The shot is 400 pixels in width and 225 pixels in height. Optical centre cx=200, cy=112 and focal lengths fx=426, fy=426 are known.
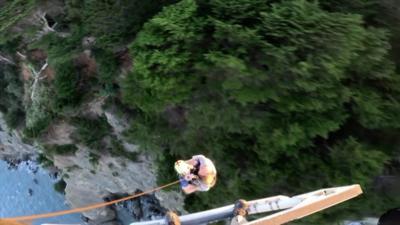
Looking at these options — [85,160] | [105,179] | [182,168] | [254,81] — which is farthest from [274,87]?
[105,179]

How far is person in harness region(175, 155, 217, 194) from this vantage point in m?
5.81

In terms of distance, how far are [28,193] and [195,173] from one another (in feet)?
41.2

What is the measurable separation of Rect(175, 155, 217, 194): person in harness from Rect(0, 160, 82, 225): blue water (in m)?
10.9

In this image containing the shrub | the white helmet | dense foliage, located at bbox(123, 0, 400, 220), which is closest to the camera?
the white helmet

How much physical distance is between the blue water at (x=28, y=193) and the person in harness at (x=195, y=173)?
35.6 feet

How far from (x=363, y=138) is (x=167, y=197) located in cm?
565

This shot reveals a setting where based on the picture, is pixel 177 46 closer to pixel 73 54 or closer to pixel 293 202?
pixel 73 54

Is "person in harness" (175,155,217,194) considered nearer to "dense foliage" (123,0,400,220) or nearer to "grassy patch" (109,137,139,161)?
"dense foliage" (123,0,400,220)

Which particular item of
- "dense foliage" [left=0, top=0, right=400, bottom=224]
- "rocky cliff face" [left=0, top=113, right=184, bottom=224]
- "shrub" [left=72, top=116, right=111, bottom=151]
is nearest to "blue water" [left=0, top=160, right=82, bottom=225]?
"rocky cliff face" [left=0, top=113, right=184, bottom=224]

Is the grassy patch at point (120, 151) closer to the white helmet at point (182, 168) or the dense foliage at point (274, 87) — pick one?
the dense foliage at point (274, 87)

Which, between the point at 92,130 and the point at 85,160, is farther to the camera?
the point at 85,160

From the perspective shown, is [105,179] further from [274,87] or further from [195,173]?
[195,173]

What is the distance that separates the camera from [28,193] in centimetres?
1638

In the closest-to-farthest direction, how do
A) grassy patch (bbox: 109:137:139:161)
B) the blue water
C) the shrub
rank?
the shrub < grassy patch (bbox: 109:137:139:161) < the blue water
